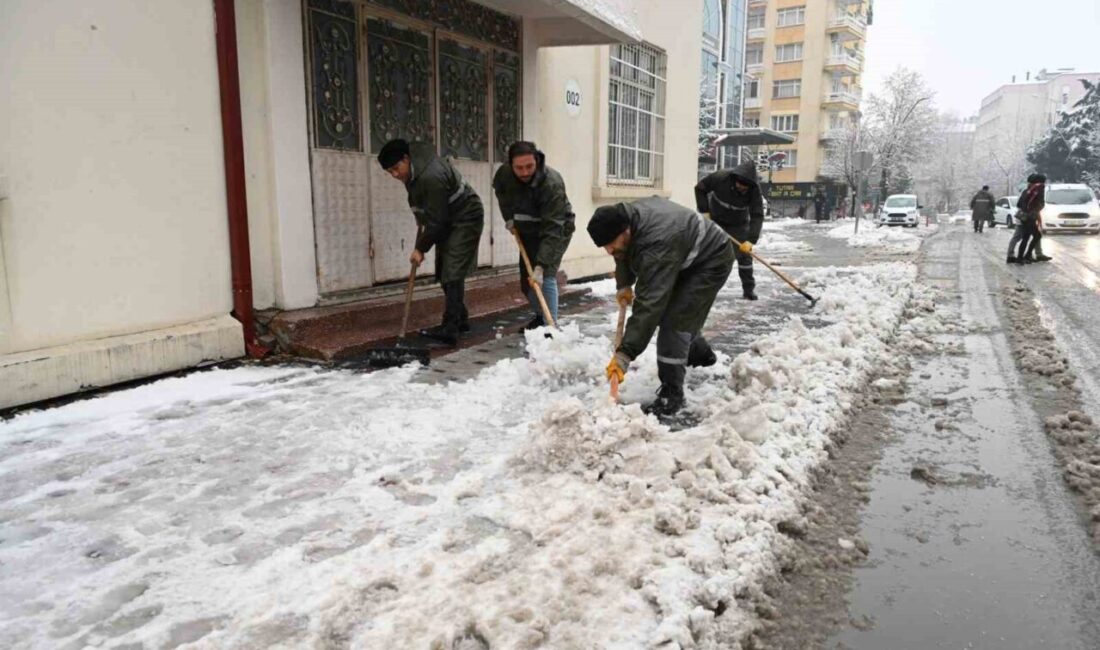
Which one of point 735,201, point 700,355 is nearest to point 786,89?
point 735,201

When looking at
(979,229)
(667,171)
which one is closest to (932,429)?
(667,171)

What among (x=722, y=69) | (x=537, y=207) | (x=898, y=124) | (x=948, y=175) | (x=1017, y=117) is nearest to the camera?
(x=537, y=207)

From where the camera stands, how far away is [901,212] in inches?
1232

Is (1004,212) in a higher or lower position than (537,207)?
lower

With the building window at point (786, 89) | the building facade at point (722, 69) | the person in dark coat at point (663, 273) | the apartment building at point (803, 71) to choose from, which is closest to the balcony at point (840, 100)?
the apartment building at point (803, 71)

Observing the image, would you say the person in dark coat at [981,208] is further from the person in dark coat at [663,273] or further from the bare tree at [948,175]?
the bare tree at [948,175]

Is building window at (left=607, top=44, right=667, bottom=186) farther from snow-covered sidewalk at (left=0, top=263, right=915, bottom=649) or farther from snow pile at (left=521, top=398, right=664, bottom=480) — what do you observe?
snow pile at (left=521, top=398, right=664, bottom=480)

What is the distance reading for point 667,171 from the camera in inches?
482

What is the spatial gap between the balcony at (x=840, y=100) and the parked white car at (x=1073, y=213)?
33.7 metres

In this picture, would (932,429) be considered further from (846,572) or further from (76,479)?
(76,479)

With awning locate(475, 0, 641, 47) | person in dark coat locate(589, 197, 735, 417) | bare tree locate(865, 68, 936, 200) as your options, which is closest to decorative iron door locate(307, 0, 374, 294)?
awning locate(475, 0, 641, 47)

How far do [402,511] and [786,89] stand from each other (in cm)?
5963

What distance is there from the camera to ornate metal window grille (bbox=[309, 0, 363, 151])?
19.0 feet

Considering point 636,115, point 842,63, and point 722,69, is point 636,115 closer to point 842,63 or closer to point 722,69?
point 722,69
